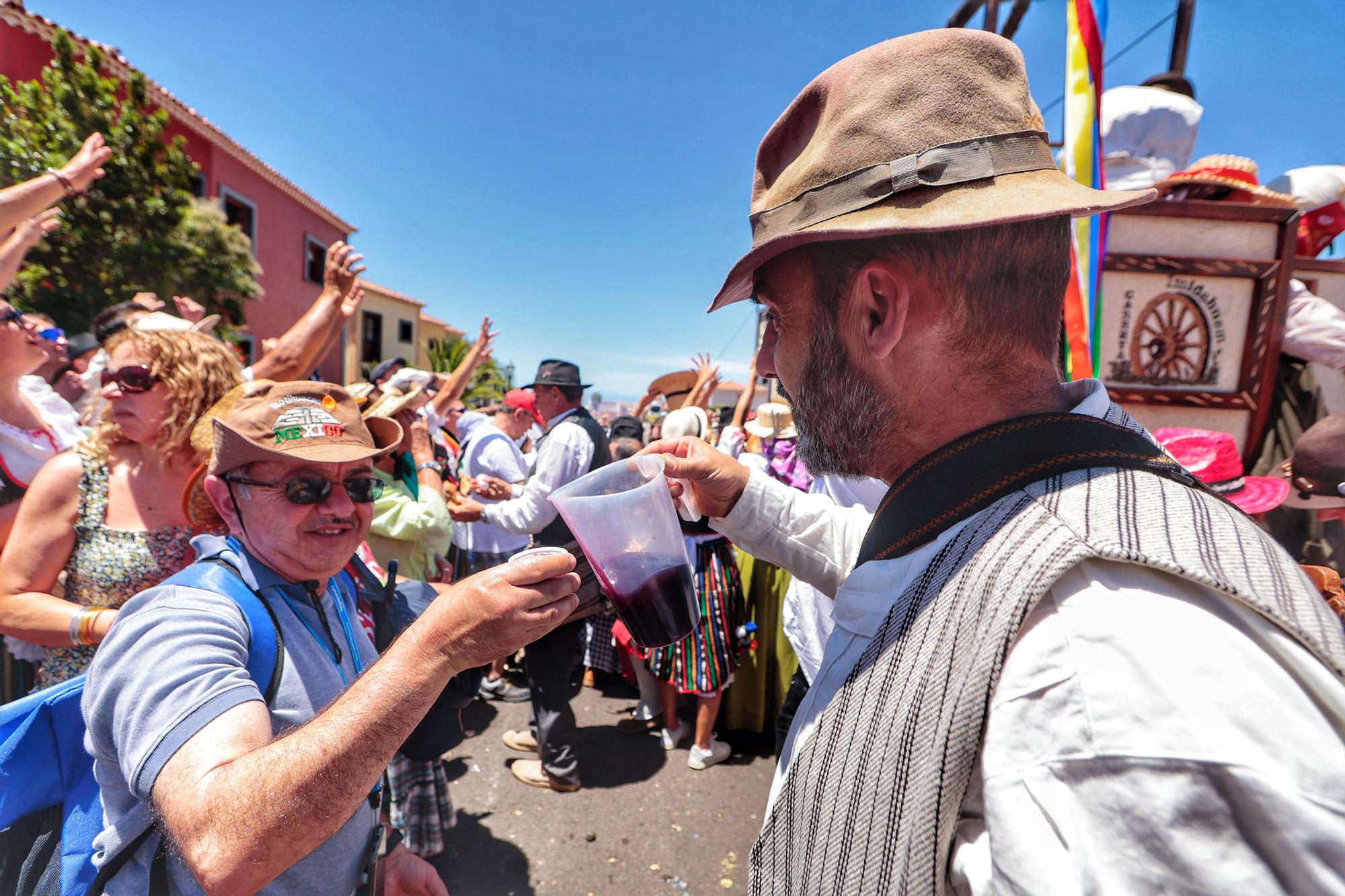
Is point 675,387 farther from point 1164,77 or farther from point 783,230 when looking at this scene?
point 783,230

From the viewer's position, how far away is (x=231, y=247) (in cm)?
1440

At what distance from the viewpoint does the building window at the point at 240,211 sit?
18.2 meters

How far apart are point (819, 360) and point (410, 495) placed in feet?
9.74

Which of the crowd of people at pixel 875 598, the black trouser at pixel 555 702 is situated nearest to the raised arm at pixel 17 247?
the crowd of people at pixel 875 598

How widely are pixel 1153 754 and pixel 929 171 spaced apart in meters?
0.82

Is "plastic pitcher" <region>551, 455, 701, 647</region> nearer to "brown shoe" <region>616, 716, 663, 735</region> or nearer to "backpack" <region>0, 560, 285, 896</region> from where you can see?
"backpack" <region>0, 560, 285, 896</region>

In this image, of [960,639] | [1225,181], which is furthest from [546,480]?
[1225,181]

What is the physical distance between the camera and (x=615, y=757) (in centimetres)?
407

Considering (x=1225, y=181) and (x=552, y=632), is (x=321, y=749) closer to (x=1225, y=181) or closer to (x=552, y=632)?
(x=552, y=632)

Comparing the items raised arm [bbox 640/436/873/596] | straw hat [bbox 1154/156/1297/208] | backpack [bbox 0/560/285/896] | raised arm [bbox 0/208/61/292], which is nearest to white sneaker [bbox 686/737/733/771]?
raised arm [bbox 640/436/873/596]

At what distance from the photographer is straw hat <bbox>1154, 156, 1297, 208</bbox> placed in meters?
2.66

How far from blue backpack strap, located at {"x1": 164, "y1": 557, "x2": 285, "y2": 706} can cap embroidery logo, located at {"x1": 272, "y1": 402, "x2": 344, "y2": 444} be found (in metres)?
0.37

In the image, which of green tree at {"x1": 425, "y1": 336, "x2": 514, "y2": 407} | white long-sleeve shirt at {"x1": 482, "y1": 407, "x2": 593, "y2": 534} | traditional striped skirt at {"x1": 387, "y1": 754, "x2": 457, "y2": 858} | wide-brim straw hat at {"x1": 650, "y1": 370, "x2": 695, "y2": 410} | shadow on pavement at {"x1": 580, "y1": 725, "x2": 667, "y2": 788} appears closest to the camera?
traditional striped skirt at {"x1": 387, "y1": 754, "x2": 457, "y2": 858}

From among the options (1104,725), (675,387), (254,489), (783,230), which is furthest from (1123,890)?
(675,387)
